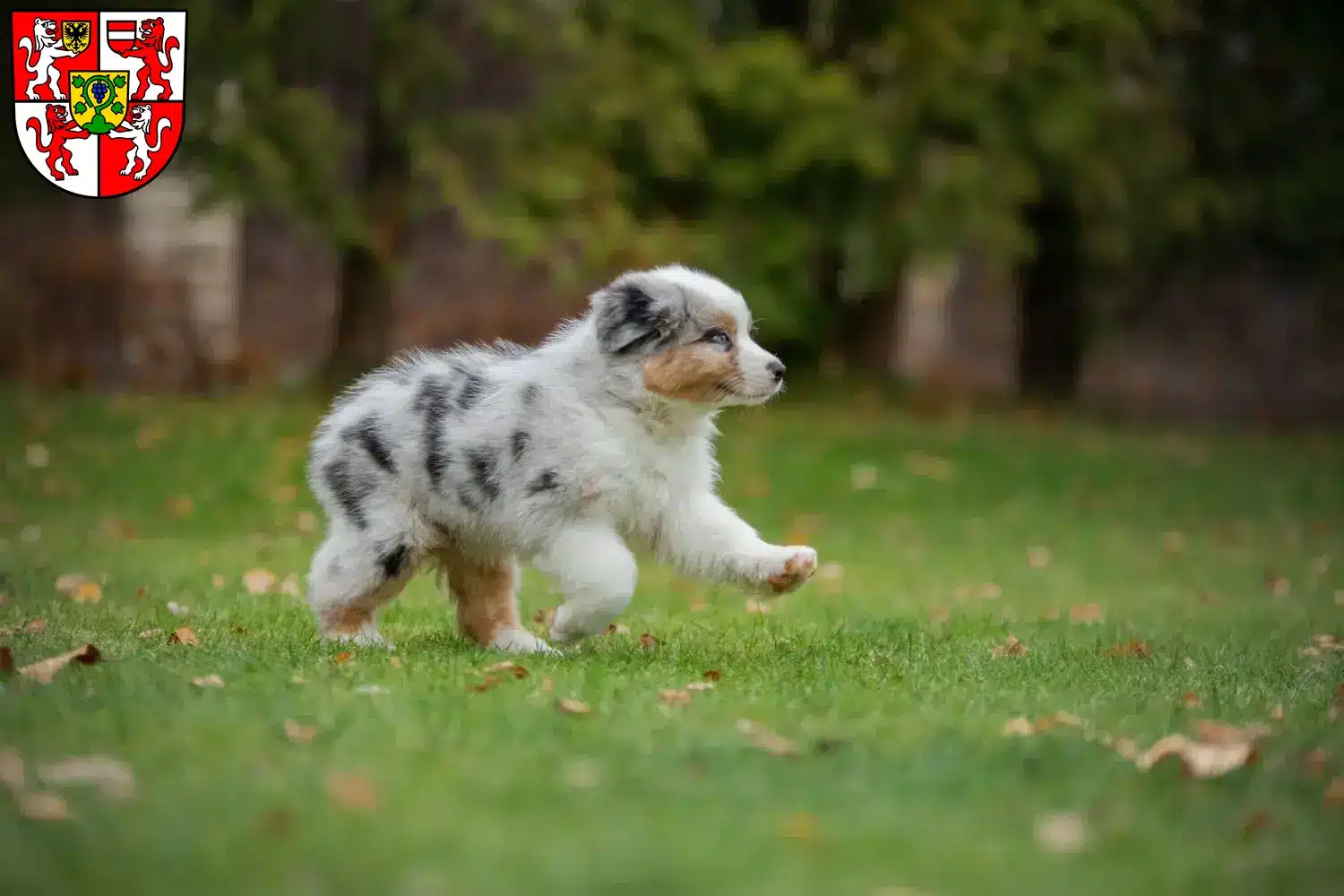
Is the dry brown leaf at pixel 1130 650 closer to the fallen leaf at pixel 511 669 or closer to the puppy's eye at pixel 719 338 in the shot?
the puppy's eye at pixel 719 338

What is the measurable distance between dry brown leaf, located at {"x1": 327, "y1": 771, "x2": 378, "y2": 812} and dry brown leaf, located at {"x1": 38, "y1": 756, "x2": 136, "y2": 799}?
0.52 m

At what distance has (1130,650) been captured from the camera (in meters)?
7.84

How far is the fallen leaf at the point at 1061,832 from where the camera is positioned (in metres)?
4.12

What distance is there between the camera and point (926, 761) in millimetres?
4922

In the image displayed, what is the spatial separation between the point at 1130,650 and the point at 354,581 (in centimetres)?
368

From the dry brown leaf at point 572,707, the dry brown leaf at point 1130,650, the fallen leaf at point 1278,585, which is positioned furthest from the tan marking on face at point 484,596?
the fallen leaf at point 1278,585

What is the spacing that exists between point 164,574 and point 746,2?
41.6 feet

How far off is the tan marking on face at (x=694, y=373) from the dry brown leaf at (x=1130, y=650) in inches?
92.3

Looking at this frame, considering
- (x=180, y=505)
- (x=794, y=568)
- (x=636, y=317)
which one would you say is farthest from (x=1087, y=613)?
(x=180, y=505)

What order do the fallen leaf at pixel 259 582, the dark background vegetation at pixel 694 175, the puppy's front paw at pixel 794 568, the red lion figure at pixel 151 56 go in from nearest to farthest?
1. the puppy's front paw at pixel 794 568
2. the fallen leaf at pixel 259 582
3. the red lion figure at pixel 151 56
4. the dark background vegetation at pixel 694 175

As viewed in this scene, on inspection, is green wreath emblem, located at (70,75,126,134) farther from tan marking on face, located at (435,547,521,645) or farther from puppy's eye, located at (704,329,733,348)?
puppy's eye, located at (704,329,733,348)

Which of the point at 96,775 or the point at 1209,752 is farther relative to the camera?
the point at 1209,752

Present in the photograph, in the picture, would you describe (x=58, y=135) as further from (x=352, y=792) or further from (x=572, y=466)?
(x=352, y=792)

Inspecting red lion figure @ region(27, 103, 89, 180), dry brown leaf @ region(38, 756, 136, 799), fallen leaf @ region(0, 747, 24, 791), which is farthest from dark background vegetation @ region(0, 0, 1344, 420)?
dry brown leaf @ region(38, 756, 136, 799)
